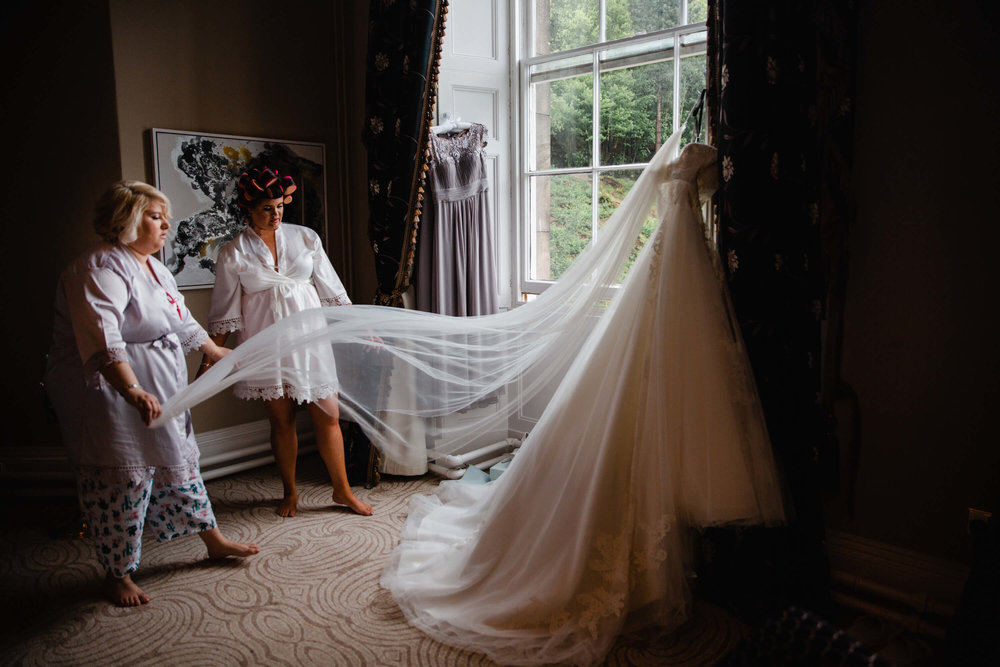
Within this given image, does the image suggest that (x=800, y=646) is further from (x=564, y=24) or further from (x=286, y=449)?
(x=564, y=24)

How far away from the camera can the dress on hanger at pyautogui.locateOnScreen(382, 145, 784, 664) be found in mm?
1890

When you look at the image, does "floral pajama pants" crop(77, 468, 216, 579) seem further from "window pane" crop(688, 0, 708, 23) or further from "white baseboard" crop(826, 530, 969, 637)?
"window pane" crop(688, 0, 708, 23)

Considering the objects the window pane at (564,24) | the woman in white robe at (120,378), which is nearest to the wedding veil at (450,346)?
the woman in white robe at (120,378)

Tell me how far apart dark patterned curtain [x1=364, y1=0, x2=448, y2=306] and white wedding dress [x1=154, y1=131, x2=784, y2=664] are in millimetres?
968

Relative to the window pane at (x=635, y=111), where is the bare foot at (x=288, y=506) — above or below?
below

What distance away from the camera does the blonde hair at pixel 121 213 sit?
2232 mm

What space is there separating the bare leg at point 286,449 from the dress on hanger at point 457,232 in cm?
79

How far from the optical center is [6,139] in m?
3.13

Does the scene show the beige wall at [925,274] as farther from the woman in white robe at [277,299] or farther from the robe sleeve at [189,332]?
the robe sleeve at [189,332]

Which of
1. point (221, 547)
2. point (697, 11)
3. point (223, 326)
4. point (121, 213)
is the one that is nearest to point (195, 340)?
point (223, 326)

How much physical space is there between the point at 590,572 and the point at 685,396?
0.57 metres

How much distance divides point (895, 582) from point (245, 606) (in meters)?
2.07

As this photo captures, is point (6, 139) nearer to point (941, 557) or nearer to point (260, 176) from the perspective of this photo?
point (260, 176)

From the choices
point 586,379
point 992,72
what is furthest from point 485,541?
point 992,72
